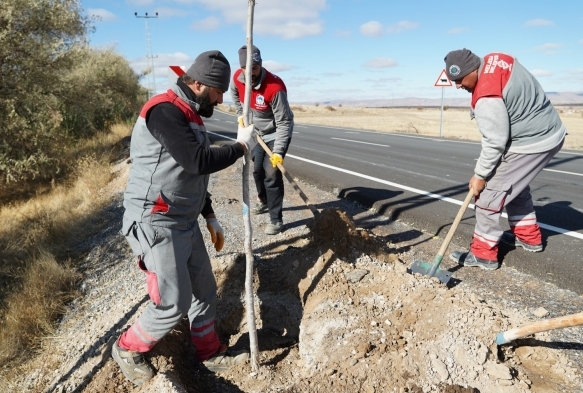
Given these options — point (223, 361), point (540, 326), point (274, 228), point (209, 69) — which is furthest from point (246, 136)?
point (274, 228)

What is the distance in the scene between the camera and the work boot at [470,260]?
4176 millimetres

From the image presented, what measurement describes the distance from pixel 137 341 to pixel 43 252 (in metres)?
3.07

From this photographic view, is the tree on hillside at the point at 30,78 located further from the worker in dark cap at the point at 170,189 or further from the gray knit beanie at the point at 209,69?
the gray knit beanie at the point at 209,69

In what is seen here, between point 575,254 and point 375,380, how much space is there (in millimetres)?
3035

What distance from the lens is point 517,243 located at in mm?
4664

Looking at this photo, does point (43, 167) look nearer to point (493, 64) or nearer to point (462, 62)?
point (462, 62)

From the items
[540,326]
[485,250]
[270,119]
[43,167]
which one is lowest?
[43,167]

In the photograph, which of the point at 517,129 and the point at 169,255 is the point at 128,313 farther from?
the point at 517,129

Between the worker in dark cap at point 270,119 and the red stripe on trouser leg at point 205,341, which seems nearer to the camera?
the red stripe on trouser leg at point 205,341

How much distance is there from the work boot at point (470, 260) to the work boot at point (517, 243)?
24.3 inches

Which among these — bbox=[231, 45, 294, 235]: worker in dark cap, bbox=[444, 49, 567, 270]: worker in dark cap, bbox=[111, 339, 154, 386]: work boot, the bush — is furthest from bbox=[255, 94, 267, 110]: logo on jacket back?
the bush

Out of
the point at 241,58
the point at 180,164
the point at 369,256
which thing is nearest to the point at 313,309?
the point at 369,256

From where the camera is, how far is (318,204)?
676cm

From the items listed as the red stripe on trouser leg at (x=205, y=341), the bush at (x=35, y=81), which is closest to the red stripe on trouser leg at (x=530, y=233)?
the red stripe on trouser leg at (x=205, y=341)
